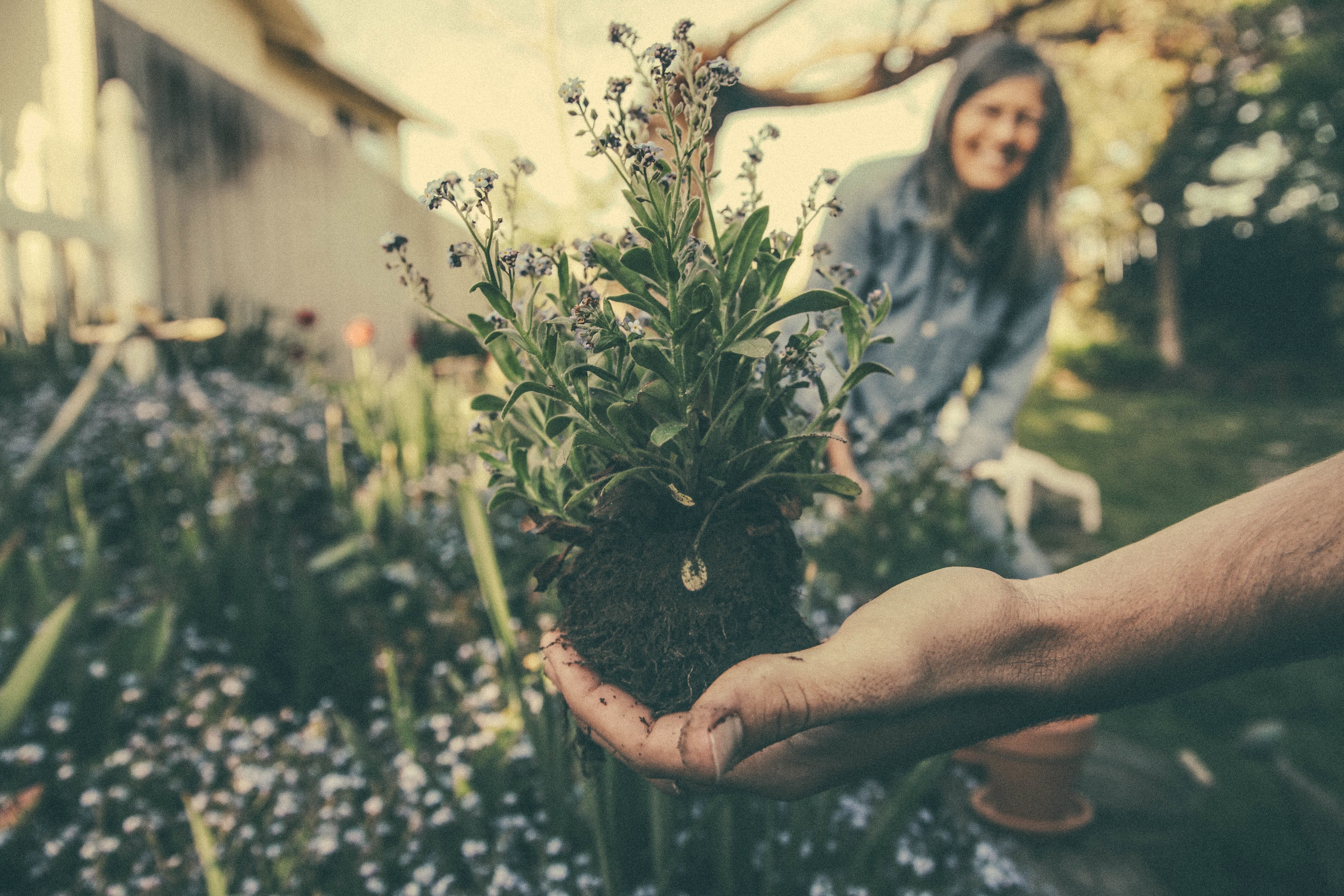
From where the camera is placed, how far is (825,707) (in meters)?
0.79

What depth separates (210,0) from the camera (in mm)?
9227

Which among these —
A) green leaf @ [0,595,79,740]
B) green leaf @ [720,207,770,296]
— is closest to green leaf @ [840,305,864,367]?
green leaf @ [720,207,770,296]

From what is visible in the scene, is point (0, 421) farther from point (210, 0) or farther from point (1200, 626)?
point (210, 0)

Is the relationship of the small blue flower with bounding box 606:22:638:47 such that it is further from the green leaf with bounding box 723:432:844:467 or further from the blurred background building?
the blurred background building

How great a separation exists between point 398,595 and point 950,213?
6.99 feet

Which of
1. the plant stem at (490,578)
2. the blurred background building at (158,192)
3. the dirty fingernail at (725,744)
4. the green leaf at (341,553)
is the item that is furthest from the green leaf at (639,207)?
the blurred background building at (158,192)

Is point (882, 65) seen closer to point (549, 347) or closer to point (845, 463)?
point (845, 463)

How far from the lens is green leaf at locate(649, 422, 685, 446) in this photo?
77 centimetres

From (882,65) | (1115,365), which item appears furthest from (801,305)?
(1115,365)

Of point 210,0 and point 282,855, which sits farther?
point 210,0

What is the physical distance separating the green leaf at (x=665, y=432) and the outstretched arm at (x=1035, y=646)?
0.86 feet

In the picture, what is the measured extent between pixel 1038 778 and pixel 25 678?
2311 millimetres

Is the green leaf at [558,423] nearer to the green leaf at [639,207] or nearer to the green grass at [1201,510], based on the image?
the green leaf at [639,207]

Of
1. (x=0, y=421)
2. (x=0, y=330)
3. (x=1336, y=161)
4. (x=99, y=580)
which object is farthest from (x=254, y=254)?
(x=1336, y=161)
